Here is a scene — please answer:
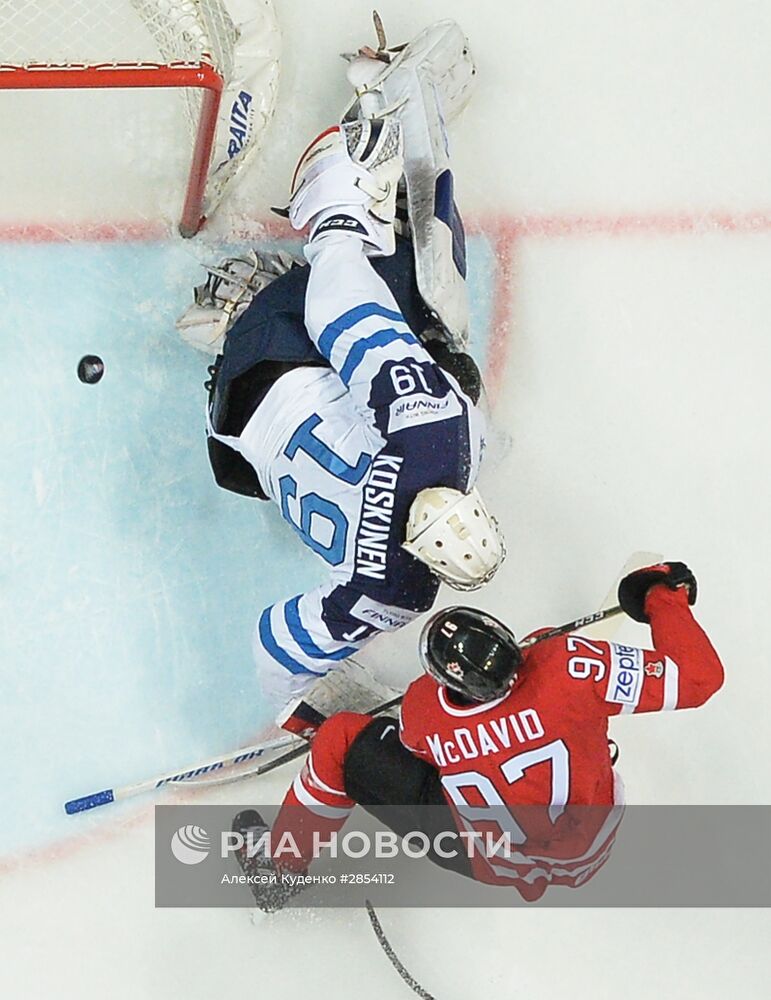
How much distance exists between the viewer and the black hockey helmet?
220 cm

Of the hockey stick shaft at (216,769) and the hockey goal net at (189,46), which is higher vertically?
the hockey goal net at (189,46)

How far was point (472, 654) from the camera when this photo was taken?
2.20 metres

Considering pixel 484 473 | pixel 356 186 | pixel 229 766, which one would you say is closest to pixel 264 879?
pixel 229 766

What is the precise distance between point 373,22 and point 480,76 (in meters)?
0.30

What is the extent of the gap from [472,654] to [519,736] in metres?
0.22

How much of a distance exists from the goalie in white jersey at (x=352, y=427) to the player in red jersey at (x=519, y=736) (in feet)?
0.47

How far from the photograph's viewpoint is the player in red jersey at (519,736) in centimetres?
228

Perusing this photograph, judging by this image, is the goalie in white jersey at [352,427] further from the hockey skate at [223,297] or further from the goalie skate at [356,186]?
the hockey skate at [223,297]

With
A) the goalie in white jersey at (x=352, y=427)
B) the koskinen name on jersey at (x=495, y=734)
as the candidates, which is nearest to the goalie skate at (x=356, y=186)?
the goalie in white jersey at (x=352, y=427)

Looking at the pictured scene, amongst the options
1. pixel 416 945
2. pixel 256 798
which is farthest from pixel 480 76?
pixel 416 945

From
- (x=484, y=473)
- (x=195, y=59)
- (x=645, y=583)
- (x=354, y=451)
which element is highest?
(x=195, y=59)

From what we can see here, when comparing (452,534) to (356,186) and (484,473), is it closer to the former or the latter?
(356,186)

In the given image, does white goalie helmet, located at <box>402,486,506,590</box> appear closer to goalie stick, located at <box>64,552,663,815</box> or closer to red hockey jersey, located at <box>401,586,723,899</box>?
red hockey jersey, located at <box>401,586,723,899</box>

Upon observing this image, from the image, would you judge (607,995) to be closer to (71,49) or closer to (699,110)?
(699,110)
